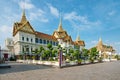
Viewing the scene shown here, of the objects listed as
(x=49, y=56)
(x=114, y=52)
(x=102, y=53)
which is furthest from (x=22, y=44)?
(x=114, y=52)

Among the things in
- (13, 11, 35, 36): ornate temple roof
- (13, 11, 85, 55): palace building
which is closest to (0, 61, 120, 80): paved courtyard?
(13, 11, 85, 55): palace building

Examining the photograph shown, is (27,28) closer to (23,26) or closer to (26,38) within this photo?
(23,26)

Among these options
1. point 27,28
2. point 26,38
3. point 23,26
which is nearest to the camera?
point 23,26

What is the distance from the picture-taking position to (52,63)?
29766 mm

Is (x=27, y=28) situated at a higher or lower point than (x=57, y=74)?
higher

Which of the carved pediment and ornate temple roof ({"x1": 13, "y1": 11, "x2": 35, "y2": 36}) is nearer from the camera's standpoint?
ornate temple roof ({"x1": 13, "y1": 11, "x2": 35, "y2": 36})

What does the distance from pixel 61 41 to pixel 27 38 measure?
17.2 metres

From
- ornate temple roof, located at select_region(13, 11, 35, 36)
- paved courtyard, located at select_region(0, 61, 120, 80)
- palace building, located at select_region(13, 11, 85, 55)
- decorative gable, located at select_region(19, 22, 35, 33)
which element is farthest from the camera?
decorative gable, located at select_region(19, 22, 35, 33)

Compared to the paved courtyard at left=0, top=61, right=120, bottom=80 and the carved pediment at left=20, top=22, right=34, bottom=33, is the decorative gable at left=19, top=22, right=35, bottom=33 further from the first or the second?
the paved courtyard at left=0, top=61, right=120, bottom=80

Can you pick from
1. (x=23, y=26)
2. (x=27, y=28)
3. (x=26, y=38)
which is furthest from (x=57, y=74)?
(x=27, y=28)

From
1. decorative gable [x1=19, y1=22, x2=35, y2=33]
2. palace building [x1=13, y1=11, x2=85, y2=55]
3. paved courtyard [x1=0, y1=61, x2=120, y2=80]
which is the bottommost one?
paved courtyard [x1=0, y1=61, x2=120, y2=80]

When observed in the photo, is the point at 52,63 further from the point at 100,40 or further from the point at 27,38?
the point at 100,40

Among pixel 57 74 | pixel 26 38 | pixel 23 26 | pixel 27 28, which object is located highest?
pixel 23 26

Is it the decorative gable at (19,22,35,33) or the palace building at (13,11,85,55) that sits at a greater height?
the decorative gable at (19,22,35,33)
